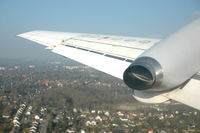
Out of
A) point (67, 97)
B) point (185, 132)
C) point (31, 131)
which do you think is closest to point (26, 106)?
point (67, 97)

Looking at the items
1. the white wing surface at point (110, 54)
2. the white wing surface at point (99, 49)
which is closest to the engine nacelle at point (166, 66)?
the white wing surface at point (110, 54)

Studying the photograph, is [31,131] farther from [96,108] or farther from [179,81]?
[179,81]

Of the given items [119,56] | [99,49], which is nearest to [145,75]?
[119,56]

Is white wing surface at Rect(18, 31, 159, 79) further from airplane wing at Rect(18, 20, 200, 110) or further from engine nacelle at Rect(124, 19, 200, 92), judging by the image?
engine nacelle at Rect(124, 19, 200, 92)

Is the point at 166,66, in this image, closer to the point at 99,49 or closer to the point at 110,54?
the point at 110,54

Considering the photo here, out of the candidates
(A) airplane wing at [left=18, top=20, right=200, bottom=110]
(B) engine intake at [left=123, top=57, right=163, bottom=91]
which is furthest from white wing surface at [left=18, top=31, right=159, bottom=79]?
(B) engine intake at [left=123, top=57, right=163, bottom=91]

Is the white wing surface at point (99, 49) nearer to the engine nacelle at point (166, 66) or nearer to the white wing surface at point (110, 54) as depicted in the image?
the white wing surface at point (110, 54)
